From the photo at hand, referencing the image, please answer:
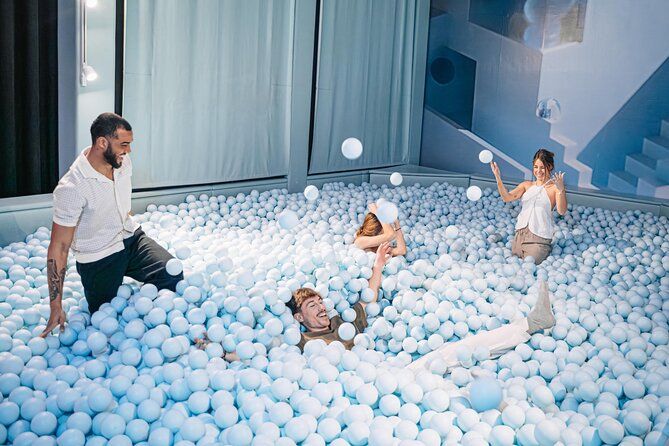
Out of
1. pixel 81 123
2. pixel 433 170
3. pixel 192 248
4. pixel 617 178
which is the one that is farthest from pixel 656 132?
pixel 81 123

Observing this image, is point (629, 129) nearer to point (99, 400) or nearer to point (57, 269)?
point (57, 269)

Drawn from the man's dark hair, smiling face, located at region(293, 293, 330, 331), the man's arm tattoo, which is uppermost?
the man's dark hair

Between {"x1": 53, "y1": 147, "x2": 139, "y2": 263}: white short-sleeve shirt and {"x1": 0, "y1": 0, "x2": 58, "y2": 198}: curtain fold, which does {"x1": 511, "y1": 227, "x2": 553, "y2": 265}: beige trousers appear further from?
{"x1": 0, "y1": 0, "x2": 58, "y2": 198}: curtain fold

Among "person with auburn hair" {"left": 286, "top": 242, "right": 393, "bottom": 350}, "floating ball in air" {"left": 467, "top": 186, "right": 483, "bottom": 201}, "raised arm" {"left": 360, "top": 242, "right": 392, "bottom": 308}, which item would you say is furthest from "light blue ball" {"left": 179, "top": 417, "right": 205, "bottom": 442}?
"floating ball in air" {"left": 467, "top": 186, "right": 483, "bottom": 201}

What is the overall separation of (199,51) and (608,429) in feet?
11.7

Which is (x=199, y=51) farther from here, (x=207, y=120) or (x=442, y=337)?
(x=442, y=337)

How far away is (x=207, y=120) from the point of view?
15.4 feet

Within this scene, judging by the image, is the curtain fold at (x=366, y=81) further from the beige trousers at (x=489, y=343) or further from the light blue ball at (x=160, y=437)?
the light blue ball at (x=160, y=437)

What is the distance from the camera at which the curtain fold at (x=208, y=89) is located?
4.22 m

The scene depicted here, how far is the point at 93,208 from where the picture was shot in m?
2.62

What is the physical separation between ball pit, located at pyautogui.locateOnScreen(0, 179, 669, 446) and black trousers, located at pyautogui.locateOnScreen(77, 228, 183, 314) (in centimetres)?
6

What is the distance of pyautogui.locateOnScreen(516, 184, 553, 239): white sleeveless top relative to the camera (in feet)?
13.1

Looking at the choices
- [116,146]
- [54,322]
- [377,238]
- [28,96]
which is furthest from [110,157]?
[28,96]

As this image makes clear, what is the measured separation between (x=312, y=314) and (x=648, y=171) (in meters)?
4.29
